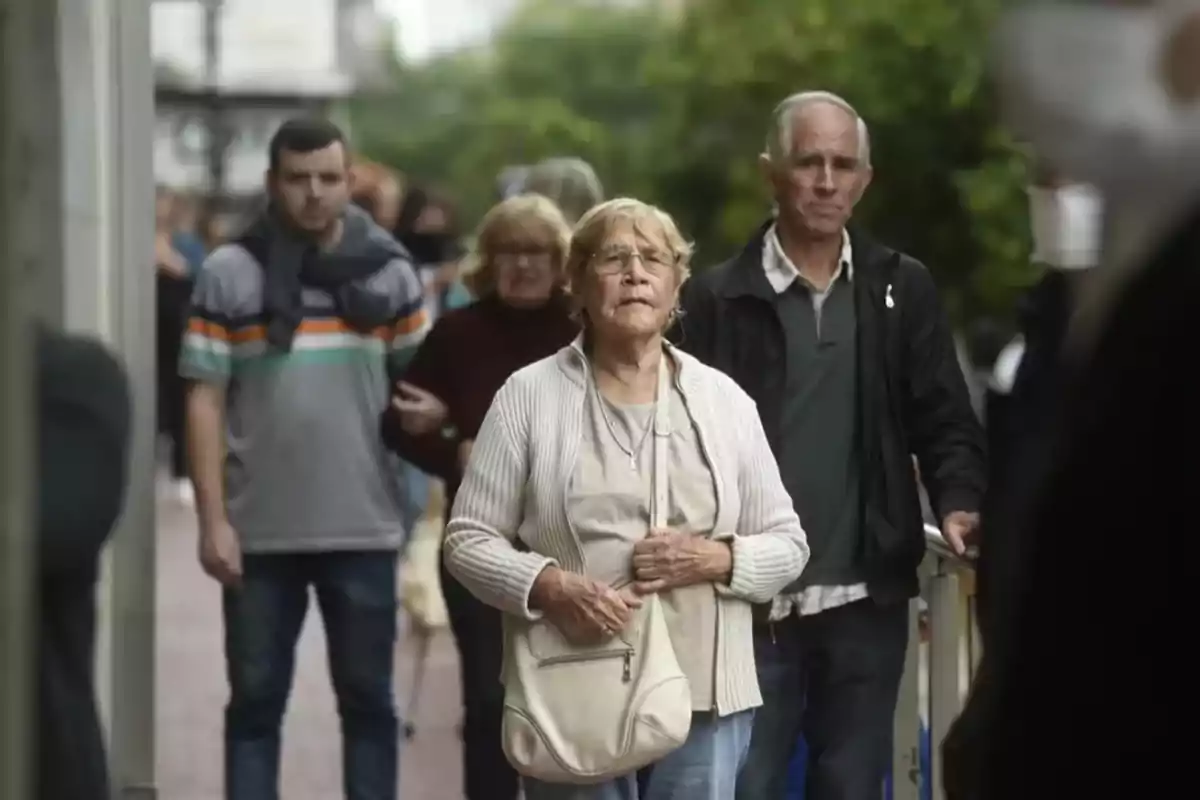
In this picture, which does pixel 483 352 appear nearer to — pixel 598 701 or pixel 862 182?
pixel 862 182

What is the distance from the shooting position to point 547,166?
20.8 ft

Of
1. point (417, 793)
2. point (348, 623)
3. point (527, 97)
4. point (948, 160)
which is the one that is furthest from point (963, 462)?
point (527, 97)

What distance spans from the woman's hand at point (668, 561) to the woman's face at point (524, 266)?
142 cm

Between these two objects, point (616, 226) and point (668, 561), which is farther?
point (616, 226)

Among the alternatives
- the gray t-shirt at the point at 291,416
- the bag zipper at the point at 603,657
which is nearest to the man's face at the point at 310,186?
the gray t-shirt at the point at 291,416

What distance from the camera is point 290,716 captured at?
8.45 m

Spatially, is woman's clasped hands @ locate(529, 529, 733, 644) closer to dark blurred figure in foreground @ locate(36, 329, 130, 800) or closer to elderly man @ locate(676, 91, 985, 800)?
elderly man @ locate(676, 91, 985, 800)

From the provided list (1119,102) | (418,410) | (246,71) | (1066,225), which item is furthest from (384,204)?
(246,71)

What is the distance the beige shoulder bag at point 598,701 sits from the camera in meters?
4.26

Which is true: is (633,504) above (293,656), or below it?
above

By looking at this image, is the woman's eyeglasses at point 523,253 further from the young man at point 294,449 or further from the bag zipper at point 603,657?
the bag zipper at point 603,657

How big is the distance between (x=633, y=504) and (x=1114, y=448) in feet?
7.52

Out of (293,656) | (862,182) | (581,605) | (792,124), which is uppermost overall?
(792,124)

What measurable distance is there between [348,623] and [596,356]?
1430 mm
